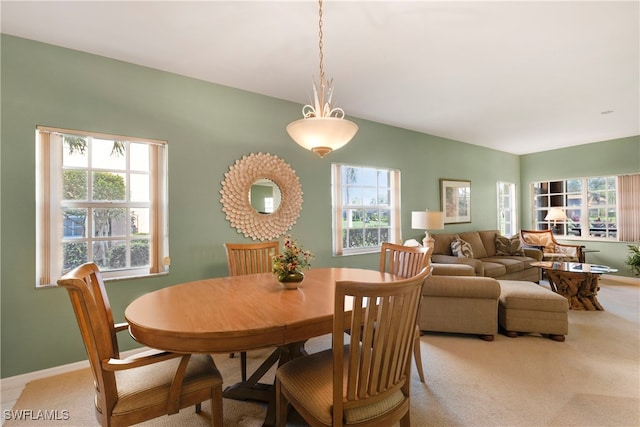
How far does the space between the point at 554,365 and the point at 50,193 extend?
13.9 ft

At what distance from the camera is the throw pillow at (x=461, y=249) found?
4.58 metres

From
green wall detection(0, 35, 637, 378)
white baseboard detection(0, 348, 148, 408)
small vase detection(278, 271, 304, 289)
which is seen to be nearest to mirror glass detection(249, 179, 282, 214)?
green wall detection(0, 35, 637, 378)

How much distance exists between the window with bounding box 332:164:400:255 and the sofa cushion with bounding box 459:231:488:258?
57.4 inches

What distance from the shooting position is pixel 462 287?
9.45 ft

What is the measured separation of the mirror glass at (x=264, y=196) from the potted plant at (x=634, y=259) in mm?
6075

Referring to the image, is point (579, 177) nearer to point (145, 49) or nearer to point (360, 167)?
point (360, 167)

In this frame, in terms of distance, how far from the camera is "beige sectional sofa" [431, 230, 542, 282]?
446 centimetres

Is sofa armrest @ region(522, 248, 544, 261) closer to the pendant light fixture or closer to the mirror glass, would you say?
the mirror glass

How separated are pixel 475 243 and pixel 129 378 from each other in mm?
5299

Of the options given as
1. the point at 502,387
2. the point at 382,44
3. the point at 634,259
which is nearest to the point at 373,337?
the point at 502,387

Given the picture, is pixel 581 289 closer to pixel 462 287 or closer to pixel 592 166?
pixel 462 287

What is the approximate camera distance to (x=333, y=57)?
254 centimetres

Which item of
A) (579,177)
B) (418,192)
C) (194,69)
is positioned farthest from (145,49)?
(579,177)

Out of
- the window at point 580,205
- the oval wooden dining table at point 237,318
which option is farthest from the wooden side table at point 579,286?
the oval wooden dining table at point 237,318
